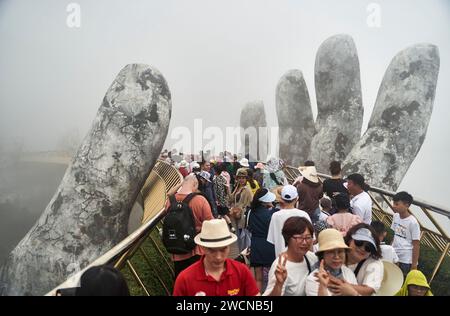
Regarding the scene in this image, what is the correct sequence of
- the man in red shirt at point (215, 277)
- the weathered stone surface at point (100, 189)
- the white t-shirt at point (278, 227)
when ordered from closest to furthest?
the man in red shirt at point (215, 277) → the white t-shirt at point (278, 227) → the weathered stone surface at point (100, 189)

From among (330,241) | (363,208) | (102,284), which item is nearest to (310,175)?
(363,208)

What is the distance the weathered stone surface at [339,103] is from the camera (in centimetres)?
1435

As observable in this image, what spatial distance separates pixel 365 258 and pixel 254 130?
20815mm

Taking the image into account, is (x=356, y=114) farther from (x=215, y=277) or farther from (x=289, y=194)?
(x=215, y=277)

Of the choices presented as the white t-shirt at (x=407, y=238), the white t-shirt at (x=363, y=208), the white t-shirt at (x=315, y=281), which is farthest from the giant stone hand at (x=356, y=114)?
the white t-shirt at (x=315, y=281)

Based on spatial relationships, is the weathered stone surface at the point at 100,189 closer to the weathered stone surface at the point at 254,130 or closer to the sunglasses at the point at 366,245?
the sunglasses at the point at 366,245

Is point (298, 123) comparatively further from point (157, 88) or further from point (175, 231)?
point (175, 231)

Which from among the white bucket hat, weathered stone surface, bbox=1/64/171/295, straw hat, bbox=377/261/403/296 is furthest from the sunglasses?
weathered stone surface, bbox=1/64/171/295

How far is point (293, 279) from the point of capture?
2352mm

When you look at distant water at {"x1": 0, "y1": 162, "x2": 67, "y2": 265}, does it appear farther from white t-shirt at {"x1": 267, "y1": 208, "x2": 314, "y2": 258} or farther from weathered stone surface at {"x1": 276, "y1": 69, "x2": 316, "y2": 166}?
white t-shirt at {"x1": 267, "y1": 208, "x2": 314, "y2": 258}

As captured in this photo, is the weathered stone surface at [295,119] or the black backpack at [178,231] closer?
the black backpack at [178,231]

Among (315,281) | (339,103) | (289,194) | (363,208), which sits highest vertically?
(289,194)

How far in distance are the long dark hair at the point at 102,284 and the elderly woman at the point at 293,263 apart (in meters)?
0.87

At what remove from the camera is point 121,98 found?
28.6 ft
